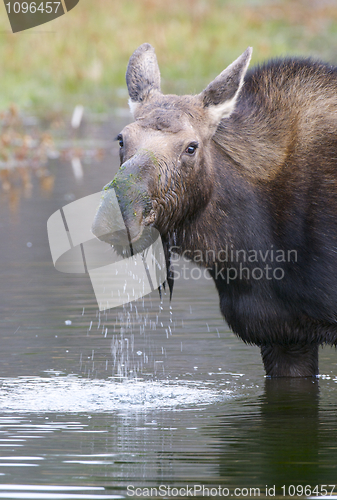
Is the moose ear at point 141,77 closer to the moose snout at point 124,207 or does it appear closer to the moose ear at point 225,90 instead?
the moose ear at point 225,90

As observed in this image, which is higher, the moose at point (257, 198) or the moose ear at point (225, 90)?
the moose ear at point (225, 90)

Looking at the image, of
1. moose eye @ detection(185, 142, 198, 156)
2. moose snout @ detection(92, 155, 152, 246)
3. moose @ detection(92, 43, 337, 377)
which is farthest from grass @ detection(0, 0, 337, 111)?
moose snout @ detection(92, 155, 152, 246)

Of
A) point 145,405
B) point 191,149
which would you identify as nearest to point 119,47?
point 191,149

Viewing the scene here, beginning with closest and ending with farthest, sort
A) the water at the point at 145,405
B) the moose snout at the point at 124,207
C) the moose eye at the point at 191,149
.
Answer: the water at the point at 145,405 → the moose snout at the point at 124,207 → the moose eye at the point at 191,149

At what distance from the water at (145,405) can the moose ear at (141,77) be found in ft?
6.54

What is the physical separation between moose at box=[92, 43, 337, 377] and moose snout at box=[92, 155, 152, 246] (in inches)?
12.8

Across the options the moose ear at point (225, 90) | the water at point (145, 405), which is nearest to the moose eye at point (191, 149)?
the moose ear at point (225, 90)

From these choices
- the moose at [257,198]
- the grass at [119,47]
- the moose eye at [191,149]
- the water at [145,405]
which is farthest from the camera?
the grass at [119,47]

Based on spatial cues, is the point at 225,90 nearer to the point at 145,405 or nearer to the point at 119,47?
the point at 145,405

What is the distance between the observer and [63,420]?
19.4ft

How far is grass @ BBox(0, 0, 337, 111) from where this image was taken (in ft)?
84.5

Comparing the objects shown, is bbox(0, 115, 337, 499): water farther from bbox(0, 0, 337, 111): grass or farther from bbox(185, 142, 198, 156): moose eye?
bbox(0, 0, 337, 111): grass

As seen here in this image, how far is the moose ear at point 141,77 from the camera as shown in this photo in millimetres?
6531

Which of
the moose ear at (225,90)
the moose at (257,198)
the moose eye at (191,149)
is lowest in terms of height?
the moose at (257,198)
